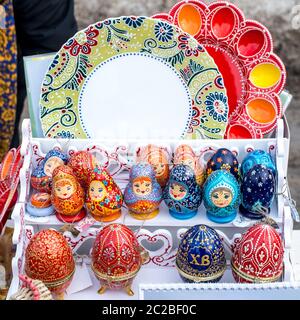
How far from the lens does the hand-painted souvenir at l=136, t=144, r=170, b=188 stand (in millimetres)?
1315

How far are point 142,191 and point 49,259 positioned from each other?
25 centimetres

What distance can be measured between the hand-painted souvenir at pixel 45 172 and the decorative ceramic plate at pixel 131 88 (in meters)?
0.13

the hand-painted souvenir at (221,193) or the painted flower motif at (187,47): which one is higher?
the painted flower motif at (187,47)

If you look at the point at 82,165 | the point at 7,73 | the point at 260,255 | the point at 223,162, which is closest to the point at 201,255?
the point at 260,255

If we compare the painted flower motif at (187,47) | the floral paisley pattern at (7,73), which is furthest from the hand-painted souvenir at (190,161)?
the floral paisley pattern at (7,73)

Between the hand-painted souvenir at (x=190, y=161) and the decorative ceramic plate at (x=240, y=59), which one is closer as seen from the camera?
the hand-painted souvenir at (x=190, y=161)

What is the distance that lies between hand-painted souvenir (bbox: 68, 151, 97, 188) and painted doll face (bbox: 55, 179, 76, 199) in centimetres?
6

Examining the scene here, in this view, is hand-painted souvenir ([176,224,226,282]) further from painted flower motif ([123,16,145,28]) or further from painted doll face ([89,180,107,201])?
painted flower motif ([123,16,145,28])

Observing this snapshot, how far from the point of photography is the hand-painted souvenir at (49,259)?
116 centimetres

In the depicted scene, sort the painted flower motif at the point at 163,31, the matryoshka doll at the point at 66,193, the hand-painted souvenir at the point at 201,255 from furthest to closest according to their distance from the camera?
the painted flower motif at the point at 163,31, the matryoshka doll at the point at 66,193, the hand-painted souvenir at the point at 201,255

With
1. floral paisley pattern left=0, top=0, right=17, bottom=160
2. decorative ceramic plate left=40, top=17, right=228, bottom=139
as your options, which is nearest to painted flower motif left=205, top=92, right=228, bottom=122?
decorative ceramic plate left=40, top=17, right=228, bottom=139

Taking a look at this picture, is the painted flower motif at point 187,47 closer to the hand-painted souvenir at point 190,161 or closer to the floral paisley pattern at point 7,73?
the hand-painted souvenir at point 190,161

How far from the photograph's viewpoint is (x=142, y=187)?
49.8 inches

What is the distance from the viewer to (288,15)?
3586 millimetres
